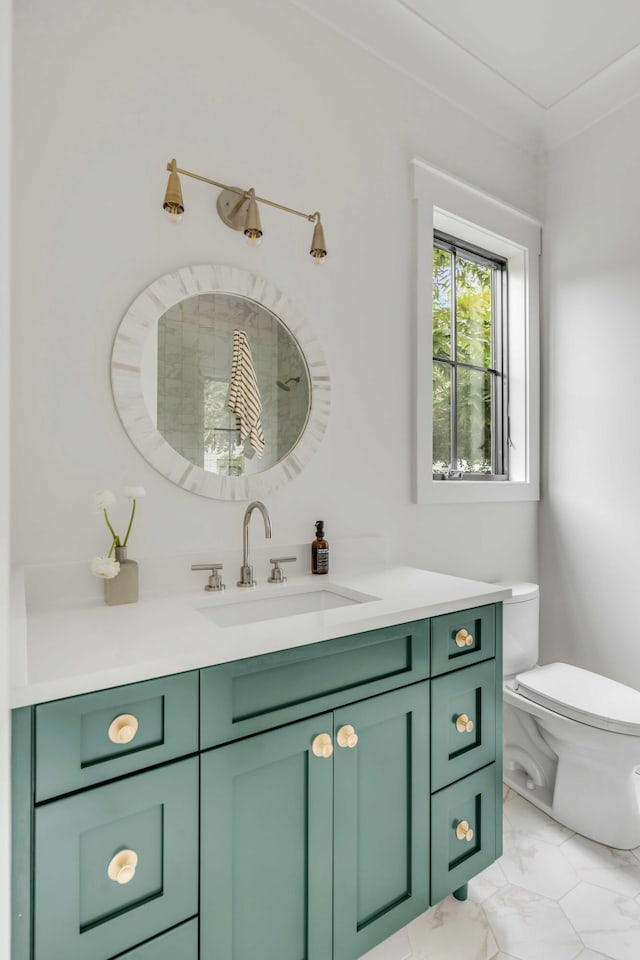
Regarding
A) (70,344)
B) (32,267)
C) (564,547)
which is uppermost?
(32,267)

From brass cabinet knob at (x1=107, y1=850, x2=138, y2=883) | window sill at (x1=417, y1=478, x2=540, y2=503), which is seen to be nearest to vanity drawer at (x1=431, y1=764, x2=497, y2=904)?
brass cabinet knob at (x1=107, y1=850, x2=138, y2=883)

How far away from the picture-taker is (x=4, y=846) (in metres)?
0.62

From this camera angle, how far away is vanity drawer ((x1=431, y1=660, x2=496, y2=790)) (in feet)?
4.17

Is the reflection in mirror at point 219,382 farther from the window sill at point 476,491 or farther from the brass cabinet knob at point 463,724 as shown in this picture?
the brass cabinet knob at point 463,724

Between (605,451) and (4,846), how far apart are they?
2.34m

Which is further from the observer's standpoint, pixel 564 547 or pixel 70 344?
pixel 564 547

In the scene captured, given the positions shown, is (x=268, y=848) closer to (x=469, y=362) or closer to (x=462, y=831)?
(x=462, y=831)

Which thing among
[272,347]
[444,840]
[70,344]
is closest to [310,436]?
[272,347]

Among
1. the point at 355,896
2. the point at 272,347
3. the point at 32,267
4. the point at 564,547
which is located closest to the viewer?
the point at 355,896

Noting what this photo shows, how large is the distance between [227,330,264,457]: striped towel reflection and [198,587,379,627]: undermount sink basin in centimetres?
44

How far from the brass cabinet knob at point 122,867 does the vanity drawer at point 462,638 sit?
74 cm

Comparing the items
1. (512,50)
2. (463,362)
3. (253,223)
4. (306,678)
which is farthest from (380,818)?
(512,50)

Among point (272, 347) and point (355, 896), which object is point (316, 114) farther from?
→ point (355, 896)

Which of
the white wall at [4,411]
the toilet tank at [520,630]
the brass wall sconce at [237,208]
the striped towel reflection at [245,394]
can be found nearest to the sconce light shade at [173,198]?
the brass wall sconce at [237,208]
